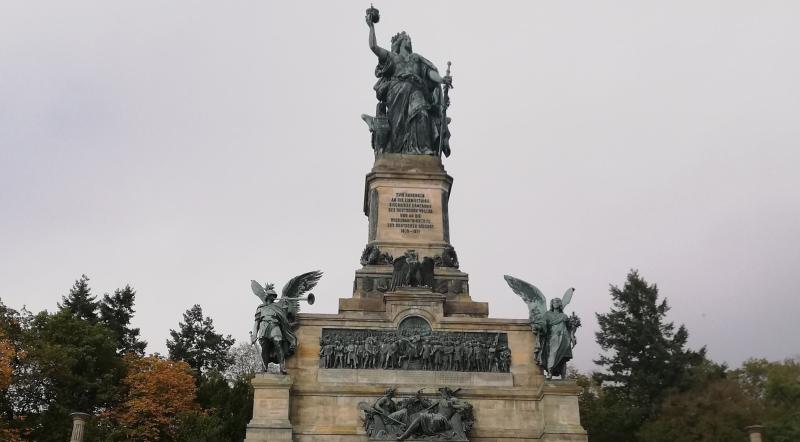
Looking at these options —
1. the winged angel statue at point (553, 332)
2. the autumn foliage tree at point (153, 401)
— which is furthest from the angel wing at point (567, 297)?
the autumn foliage tree at point (153, 401)

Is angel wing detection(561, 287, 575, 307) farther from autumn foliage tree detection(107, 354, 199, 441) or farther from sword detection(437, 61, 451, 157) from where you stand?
autumn foliage tree detection(107, 354, 199, 441)

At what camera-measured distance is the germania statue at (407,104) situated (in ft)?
86.4

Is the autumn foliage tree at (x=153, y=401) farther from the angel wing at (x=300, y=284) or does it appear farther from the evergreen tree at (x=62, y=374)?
the angel wing at (x=300, y=284)

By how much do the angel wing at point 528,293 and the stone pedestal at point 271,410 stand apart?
6529 mm

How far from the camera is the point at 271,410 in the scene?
2059 centimetres

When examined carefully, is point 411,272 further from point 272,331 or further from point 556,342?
point 556,342

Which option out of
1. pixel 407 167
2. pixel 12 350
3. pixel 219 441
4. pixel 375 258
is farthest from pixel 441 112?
pixel 12 350

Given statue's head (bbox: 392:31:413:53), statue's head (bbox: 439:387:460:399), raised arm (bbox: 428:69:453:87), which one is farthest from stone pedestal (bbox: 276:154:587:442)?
statue's head (bbox: 392:31:413:53)

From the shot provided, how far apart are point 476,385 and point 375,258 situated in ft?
15.3

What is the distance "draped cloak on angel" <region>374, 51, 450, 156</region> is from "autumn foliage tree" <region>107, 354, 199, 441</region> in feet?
53.3

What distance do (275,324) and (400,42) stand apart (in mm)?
11120

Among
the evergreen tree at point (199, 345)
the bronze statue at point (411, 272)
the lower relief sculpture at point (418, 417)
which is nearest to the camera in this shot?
Answer: the lower relief sculpture at point (418, 417)

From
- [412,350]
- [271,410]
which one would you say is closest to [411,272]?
[412,350]

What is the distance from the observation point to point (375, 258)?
23.9m
